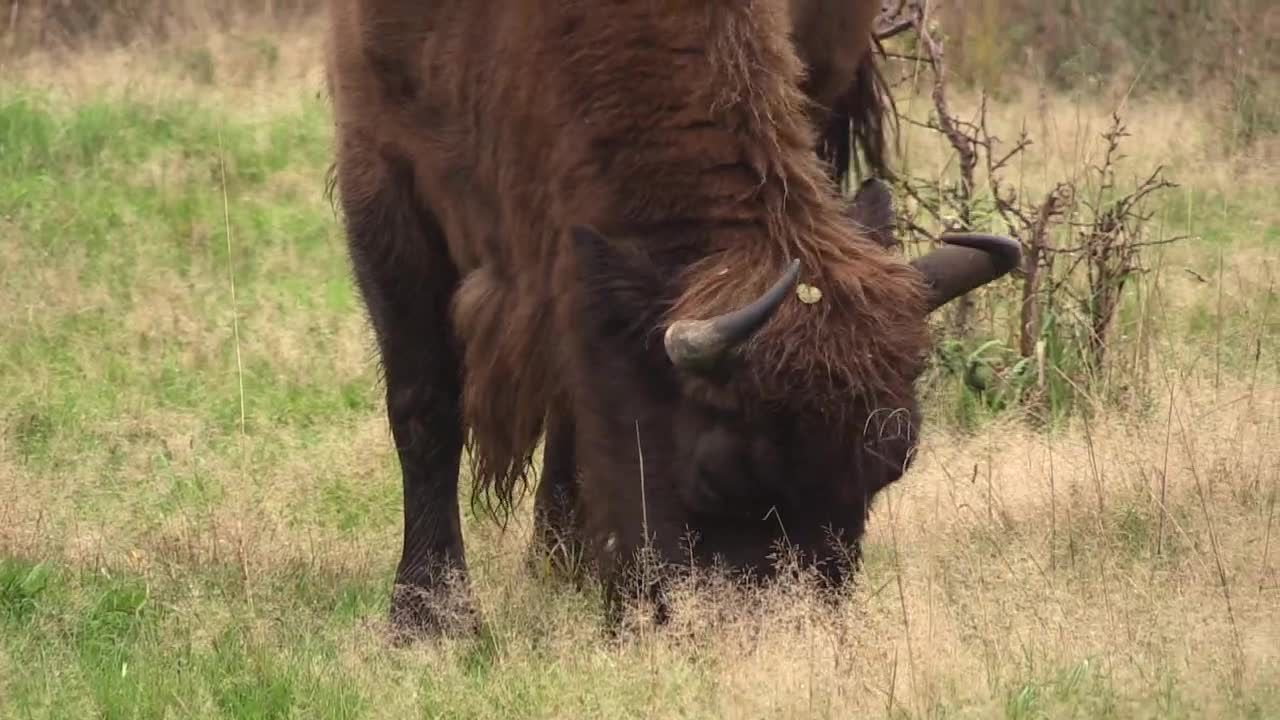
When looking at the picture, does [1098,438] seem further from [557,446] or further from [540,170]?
[540,170]

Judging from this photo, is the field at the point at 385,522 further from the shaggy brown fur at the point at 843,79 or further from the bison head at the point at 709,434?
the shaggy brown fur at the point at 843,79

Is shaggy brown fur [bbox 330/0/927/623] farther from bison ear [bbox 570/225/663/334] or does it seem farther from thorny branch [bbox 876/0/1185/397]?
thorny branch [bbox 876/0/1185/397]

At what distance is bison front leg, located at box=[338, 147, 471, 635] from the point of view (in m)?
6.25

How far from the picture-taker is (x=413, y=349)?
6.44m

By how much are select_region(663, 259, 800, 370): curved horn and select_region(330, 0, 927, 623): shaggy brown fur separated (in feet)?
0.27

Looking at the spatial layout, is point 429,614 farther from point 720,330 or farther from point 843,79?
point 843,79

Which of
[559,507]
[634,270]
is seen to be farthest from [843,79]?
[634,270]

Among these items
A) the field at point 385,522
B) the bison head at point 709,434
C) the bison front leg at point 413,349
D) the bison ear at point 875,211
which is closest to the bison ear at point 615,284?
the bison head at point 709,434

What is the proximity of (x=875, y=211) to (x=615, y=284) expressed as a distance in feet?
2.66

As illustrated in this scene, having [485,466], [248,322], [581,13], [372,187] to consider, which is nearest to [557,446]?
[485,466]

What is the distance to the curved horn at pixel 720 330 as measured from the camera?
4.67 m

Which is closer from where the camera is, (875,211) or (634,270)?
(634,270)

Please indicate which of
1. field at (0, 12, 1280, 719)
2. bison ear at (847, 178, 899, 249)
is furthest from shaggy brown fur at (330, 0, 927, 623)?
field at (0, 12, 1280, 719)

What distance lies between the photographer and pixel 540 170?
5.55 metres
